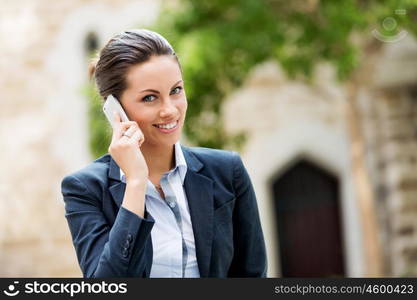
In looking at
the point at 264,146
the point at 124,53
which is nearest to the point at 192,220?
the point at 124,53

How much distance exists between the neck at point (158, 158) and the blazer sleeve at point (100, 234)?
0.16m

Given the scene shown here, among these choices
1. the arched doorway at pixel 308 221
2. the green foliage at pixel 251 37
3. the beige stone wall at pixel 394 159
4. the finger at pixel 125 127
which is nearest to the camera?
the finger at pixel 125 127

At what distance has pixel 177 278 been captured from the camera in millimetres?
1846

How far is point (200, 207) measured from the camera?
1944mm

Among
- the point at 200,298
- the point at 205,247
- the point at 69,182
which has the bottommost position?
the point at 200,298

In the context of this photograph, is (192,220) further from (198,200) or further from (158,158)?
(158,158)

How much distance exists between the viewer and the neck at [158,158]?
200 cm

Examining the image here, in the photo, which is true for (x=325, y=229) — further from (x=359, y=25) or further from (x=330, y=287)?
(x=330, y=287)

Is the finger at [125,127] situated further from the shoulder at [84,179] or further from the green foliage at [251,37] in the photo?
the green foliage at [251,37]

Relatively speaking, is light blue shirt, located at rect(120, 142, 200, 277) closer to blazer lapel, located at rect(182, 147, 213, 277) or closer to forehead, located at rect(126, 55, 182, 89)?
blazer lapel, located at rect(182, 147, 213, 277)

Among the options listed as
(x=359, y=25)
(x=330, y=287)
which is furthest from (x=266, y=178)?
(x=330, y=287)

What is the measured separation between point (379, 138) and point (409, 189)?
76cm

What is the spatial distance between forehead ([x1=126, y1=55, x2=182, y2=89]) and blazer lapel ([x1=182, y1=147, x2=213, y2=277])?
206mm

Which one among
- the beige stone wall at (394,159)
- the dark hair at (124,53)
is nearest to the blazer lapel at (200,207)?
the dark hair at (124,53)
